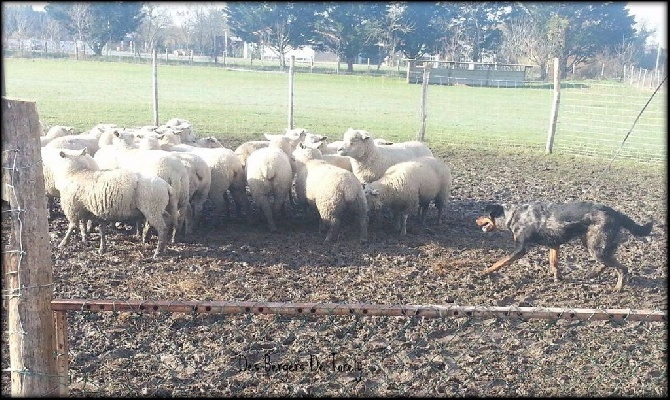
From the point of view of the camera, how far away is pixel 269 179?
8594mm

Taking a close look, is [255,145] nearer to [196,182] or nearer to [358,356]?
[196,182]

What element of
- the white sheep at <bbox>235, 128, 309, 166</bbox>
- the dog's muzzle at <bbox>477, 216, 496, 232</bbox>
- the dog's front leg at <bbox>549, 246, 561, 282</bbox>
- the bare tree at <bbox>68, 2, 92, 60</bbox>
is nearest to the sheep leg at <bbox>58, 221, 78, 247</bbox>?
the bare tree at <bbox>68, 2, 92, 60</bbox>

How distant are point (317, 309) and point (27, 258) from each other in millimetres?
1517

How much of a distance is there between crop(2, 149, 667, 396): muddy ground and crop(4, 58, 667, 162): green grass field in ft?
29.9

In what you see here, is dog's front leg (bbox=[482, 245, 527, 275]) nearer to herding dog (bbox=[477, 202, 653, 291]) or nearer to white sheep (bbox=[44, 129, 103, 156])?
herding dog (bbox=[477, 202, 653, 291])

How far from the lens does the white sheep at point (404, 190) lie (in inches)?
329

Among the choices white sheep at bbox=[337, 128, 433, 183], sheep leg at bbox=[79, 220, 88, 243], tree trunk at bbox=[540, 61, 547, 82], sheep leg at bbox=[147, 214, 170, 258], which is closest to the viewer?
sheep leg at bbox=[147, 214, 170, 258]

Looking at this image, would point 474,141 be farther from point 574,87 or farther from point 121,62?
point 121,62

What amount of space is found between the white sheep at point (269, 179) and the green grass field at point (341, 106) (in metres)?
7.63

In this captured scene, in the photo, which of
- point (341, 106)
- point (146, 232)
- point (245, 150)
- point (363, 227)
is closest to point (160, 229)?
point (146, 232)

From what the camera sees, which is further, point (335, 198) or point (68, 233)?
point (335, 198)

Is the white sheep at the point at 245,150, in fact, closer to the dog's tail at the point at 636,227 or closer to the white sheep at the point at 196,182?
the white sheep at the point at 196,182

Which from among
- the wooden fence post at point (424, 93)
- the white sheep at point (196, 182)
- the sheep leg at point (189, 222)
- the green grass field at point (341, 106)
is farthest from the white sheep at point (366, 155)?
the wooden fence post at point (424, 93)

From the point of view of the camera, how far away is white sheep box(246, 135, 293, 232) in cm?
856
